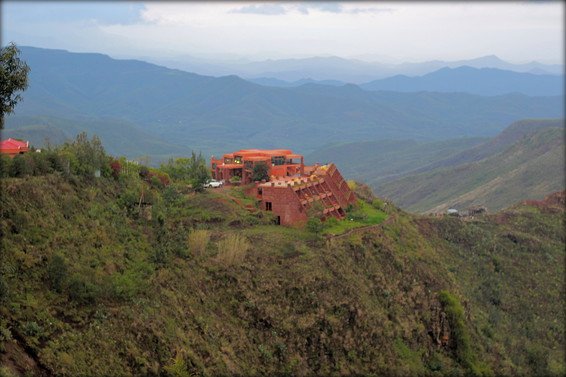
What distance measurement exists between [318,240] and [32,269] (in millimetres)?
13625

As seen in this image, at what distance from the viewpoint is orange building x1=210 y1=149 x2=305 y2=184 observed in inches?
1494

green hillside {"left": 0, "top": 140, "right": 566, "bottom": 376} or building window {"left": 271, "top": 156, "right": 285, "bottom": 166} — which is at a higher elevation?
building window {"left": 271, "top": 156, "right": 285, "bottom": 166}

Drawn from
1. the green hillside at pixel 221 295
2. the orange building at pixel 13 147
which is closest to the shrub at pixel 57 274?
the green hillside at pixel 221 295

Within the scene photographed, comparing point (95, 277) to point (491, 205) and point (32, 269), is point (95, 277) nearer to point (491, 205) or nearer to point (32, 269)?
point (32, 269)

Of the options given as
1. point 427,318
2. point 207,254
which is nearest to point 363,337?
point 427,318

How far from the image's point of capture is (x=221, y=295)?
24812 mm

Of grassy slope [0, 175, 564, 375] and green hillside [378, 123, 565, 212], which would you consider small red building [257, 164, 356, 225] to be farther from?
green hillside [378, 123, 565, 212]

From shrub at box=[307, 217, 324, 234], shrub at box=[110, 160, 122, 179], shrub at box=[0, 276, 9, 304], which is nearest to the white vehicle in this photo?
shrub at box=[110, 160, 122, 179]

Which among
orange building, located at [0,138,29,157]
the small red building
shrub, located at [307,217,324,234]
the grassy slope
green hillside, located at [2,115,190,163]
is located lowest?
the grassy slope

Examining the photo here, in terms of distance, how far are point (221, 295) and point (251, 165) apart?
1408 cm

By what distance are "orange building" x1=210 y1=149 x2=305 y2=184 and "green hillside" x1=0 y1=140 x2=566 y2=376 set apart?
2.67 meters

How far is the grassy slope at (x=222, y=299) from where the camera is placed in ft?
63.3

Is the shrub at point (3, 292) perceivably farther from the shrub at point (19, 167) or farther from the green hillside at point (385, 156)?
the green hillside at point (385, 156)

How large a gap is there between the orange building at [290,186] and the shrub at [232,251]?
19.2ft
